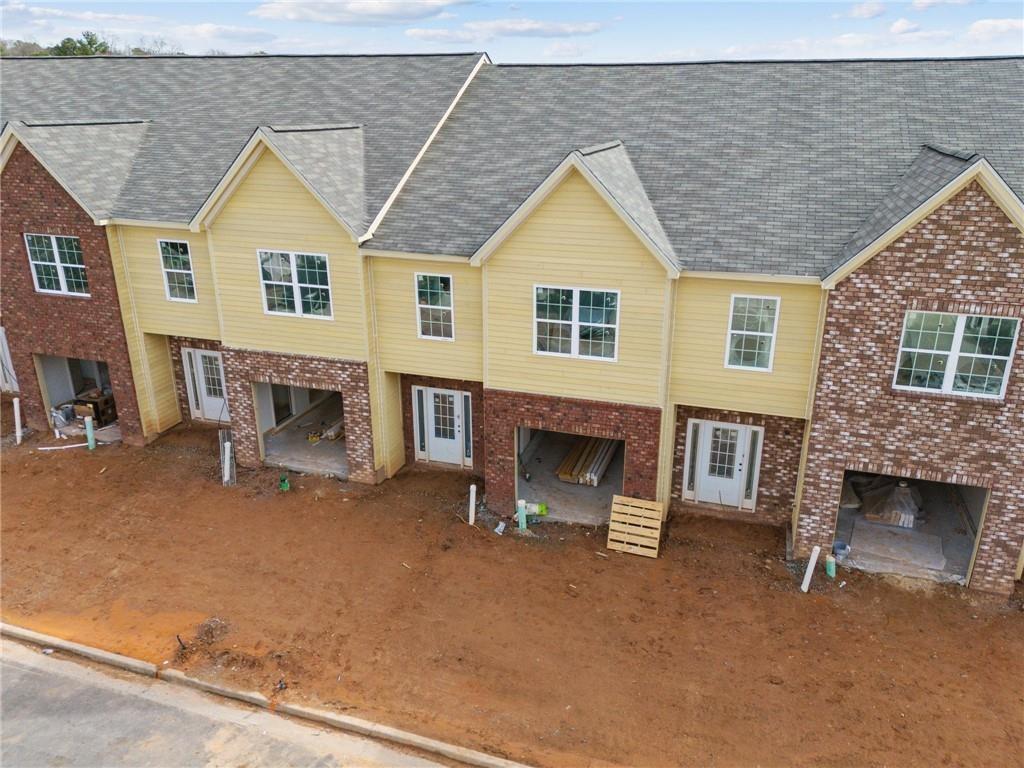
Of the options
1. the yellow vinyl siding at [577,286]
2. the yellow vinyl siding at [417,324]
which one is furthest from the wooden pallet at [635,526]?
the yellow vinyl siding at [417,324]

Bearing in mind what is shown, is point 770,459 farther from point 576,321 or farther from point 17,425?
point 17,425

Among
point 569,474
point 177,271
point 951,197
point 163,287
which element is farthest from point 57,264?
point 951,197

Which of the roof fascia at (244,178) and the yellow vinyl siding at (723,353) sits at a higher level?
the roof fascia at (244,178)

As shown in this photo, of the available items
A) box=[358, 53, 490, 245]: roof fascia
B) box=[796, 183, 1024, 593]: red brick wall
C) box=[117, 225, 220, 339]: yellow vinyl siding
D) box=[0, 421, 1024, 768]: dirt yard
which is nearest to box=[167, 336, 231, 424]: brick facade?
box=[117, 225, 220, 339]: yellow vinyl siding

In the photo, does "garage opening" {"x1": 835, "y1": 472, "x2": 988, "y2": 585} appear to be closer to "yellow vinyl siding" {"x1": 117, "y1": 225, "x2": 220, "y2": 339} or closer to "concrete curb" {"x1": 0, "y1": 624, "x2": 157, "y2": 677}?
"concrete curb" {"x1": 0, "y1": 624, "x2": 157, "y2": 677}

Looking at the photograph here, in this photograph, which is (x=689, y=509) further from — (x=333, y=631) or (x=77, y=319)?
(x=77, y=319)

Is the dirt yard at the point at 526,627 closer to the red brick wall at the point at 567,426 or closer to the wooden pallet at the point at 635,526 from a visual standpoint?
the wooden pallet at the point at 635,526

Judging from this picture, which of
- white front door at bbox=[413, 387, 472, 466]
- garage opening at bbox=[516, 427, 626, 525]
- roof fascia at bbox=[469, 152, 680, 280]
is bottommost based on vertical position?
garage opening at bbox=[516, 427, 626, 525]
